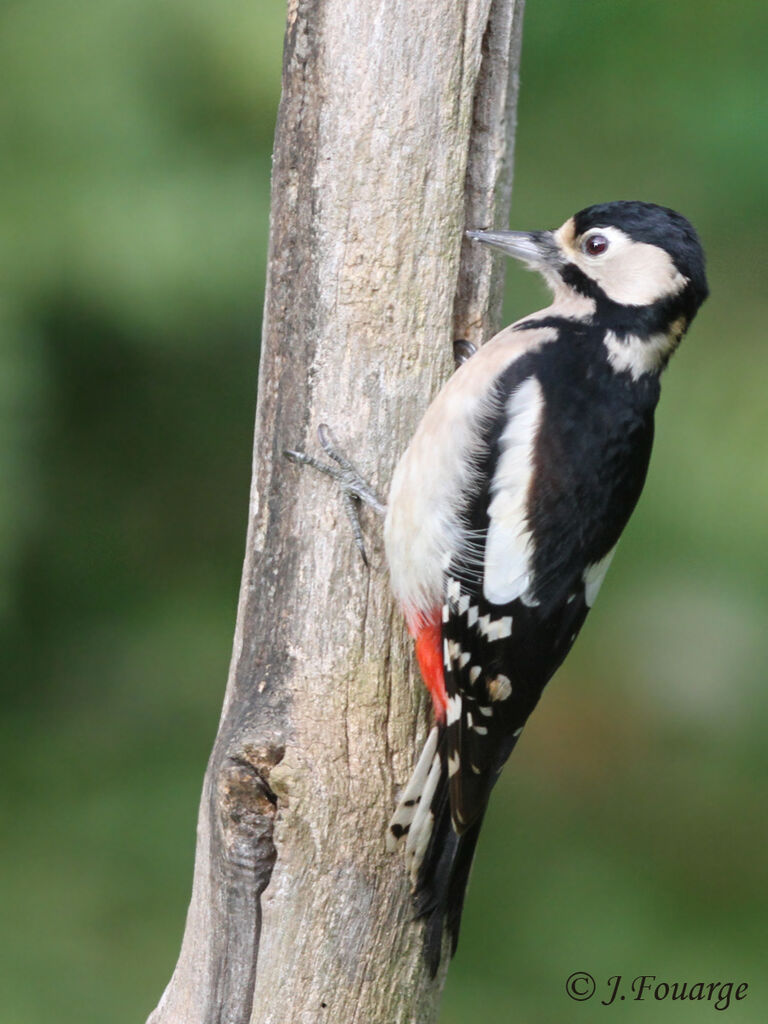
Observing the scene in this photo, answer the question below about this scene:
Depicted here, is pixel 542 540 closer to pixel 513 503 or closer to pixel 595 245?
pixel 513 503

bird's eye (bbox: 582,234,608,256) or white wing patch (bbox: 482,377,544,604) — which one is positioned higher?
bird's eye (bbox: 582,234,608,256)

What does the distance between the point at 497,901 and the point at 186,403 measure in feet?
5.81

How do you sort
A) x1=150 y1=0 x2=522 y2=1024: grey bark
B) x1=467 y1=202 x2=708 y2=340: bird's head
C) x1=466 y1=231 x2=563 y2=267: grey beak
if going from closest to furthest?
x1=150 y1=0 x2=522 y2=1024: grey bark, x1=466 y1=231 x2=563 y2=267: grey beak, x1=467 y1=202 x2=708 y2=340: bird's head

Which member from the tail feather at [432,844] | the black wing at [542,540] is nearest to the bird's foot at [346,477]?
the black wing at [542,540]

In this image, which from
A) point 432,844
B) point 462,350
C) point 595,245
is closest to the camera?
point 432,844

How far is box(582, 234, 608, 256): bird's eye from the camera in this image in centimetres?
240

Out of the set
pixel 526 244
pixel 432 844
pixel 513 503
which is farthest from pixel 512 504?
pixel 432 844

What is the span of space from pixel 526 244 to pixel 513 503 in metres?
0.47

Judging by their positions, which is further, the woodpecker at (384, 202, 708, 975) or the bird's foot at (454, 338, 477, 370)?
the bird's foot at (454, 338, 477, 370)

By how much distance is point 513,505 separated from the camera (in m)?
2.26

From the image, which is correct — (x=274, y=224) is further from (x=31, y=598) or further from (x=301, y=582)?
(x=31, y=598)

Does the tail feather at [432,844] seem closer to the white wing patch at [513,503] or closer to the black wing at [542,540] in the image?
the black wing at [542,540]

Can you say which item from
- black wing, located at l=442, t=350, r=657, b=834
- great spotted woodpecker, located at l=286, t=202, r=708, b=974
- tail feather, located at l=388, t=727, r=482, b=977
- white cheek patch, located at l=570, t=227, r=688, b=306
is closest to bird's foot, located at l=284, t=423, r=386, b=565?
great spotted woodpecker, located at l=286, t=202, r=708, b=974

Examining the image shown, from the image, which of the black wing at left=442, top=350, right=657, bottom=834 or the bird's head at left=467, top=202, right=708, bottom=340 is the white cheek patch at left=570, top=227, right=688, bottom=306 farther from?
the black wing at left=442, top=350, right=657, bottom=834
